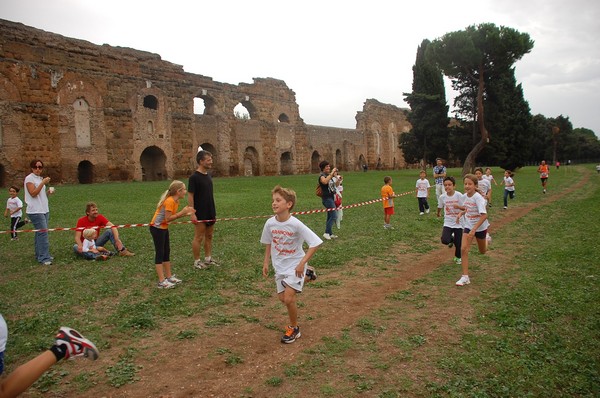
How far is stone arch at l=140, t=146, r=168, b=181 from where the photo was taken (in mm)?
29547

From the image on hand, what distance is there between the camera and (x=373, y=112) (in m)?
48.7

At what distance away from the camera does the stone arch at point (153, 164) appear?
2955cm

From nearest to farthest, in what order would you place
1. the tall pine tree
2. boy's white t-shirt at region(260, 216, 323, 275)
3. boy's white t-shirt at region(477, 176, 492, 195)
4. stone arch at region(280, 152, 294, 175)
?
boy's white t-shirt at region(260, 216, 323, 275) → boy's white t-shirt at region(477, 176, 492, 195) → the tall pine tree → stone arch at region(280, 152, 294, 175)

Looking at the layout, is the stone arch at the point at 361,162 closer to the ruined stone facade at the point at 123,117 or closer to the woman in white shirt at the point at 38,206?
the ruined stone facade at the point at 123,117

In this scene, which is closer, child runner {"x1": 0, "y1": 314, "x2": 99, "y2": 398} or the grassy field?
child runner {"x1": 0, "y1": 314, "x2": 99, "y2": 398}

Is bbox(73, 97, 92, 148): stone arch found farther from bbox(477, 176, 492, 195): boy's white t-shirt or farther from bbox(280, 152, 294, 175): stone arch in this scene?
bbox(477, 176, 492, 195): boy's white t-shirt

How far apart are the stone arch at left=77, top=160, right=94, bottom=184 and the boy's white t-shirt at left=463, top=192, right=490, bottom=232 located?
24.9 metres

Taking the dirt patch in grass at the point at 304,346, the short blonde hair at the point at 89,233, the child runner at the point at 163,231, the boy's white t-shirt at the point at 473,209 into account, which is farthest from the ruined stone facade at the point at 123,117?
the boy's white t-shirt at the point at 473,209

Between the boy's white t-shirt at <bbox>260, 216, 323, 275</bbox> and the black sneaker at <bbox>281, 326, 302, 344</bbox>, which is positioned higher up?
the boy's white t-shirt at <bbox>260, 216, 323, 275</bbox>

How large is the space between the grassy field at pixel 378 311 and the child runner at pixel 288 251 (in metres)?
0.46

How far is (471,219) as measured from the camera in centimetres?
647

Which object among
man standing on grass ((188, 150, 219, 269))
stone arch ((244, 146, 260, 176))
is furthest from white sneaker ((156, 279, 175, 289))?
stone arch ((244, 146, 260, 176))

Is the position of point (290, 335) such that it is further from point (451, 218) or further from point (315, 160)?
point (315, 160)

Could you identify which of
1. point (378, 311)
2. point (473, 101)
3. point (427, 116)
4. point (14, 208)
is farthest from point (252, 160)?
point (378, 311)
